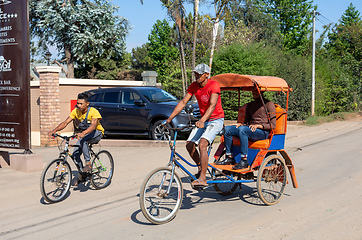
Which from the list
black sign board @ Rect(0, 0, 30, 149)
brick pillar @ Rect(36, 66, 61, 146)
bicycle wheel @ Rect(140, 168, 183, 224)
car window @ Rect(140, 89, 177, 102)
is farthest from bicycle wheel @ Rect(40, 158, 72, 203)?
brick pillar @ Rect(36, 66, 61, 146)

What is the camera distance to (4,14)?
981 cm

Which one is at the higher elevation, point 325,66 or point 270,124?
point 325,66

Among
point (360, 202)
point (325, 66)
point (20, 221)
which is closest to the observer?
point (20, 221)

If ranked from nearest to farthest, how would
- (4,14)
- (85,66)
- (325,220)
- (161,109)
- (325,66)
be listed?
(325,220) → (4,14) → (161,109) → (325,66) → (85,66)

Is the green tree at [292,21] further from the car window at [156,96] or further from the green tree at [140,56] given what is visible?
the car window at [156,96]

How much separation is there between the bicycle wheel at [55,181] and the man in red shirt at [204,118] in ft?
7.11

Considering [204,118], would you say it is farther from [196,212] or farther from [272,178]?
[272,178]

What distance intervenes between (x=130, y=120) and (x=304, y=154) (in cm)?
607

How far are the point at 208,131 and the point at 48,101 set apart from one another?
1125 centimetres

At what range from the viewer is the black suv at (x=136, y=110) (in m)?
13.8

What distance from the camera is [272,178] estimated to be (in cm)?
674

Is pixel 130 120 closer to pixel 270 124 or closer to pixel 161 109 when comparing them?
pixel 161 109

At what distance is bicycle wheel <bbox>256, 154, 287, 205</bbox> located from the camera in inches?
258

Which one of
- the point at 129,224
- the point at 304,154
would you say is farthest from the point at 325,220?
the point at 304,154
